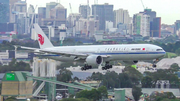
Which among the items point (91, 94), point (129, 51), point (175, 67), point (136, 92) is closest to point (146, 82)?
point (136, 92)

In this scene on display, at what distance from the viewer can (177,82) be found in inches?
5797

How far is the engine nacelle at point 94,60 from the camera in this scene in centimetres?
8281

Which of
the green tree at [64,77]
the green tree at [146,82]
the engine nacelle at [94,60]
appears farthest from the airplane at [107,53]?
the green tree at [146,82]

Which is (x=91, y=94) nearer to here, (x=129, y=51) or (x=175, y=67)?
(x=129, y=51)


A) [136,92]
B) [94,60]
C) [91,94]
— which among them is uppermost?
[94,60]

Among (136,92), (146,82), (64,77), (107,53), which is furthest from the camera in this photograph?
(146,82)

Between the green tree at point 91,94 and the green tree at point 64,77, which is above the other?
the green tree at point 64,77

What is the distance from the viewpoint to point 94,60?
82812 millimetres

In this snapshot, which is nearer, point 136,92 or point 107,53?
point 107,53

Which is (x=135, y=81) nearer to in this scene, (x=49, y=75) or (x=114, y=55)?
(x=49, y=75)

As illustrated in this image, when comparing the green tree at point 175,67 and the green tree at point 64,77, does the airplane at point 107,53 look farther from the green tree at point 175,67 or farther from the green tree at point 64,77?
the green tree at point 175,67

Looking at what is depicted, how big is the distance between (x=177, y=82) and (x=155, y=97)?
27.9 m

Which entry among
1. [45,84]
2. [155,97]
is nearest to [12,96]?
[45,84]

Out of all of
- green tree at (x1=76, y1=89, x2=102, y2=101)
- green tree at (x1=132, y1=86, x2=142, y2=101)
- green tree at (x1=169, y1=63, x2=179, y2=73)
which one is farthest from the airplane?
green tree at (x1=169, y1=63, x2=179, y2=73)
